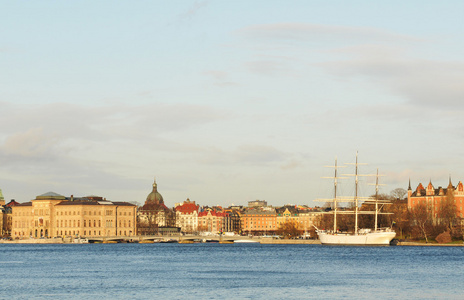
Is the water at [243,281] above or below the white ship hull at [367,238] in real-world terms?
above

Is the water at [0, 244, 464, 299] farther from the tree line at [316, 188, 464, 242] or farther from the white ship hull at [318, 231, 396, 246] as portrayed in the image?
the tree line at [316, 188, 464, 242]

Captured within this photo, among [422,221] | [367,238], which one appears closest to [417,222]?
[422,221]

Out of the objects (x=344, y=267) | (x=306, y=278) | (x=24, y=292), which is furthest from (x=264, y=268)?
(x=24, y=292)

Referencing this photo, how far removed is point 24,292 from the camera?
2159 inches

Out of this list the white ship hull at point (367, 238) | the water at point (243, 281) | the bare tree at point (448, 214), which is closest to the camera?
the water at point (243, 281)

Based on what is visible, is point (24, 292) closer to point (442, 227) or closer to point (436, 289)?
point (436, 289)

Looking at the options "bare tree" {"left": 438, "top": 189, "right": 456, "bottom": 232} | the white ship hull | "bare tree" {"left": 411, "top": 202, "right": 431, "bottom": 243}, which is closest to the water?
the white ship hull

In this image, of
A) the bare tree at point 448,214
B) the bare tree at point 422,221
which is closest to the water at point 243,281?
the bare tree at point 422,221

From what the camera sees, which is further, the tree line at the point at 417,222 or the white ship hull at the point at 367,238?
the tree line at the point at 417,222

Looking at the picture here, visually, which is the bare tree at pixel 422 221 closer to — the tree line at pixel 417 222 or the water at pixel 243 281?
the tree line at pixel 417 222

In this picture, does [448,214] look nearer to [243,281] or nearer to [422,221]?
[422,221]

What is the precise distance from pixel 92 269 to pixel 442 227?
91276 millimetres

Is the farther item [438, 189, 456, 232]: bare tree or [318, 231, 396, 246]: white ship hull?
[438, 189, 456, 232]: bare tree

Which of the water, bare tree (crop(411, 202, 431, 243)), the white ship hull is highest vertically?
bare tree (crop(411, 202, 431, 243))
